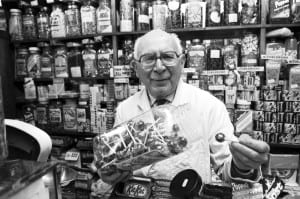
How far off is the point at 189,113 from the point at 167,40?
388mm

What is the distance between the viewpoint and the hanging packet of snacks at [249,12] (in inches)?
69.2

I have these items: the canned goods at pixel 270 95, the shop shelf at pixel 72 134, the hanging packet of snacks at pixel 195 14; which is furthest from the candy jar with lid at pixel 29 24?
the canned goods at pixel 270 95

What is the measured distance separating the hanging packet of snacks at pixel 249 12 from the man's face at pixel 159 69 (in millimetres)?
874

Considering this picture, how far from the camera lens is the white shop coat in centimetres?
120

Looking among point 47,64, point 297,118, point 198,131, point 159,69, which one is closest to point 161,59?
point 159,69

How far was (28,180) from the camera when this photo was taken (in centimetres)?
39

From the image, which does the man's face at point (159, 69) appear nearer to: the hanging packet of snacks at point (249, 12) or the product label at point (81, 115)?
the hanging packet of snacks at point (249, 12)

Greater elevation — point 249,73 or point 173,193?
point 249,73

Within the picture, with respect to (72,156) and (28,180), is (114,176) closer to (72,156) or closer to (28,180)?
(28,180)

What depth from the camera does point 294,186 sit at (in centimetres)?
185

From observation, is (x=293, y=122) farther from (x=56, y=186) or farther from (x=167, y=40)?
(x=56, y=186)

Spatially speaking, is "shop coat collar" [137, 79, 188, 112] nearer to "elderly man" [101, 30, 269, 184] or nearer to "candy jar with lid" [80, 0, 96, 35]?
"elderly man" [101, 30, 269, 184]

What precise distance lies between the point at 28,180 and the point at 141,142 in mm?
315

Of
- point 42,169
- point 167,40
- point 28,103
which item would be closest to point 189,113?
point 167,40
